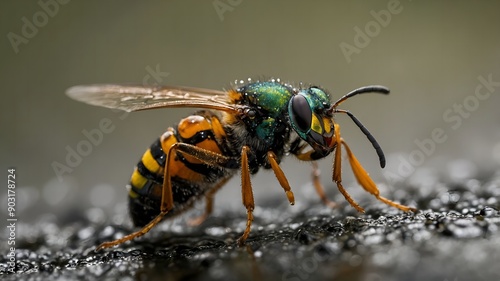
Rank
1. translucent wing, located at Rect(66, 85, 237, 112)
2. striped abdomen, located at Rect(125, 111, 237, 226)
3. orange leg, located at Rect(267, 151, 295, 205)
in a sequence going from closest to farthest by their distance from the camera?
orange leg, located at Rect(267, 151, 295, 205)
striped abdomen, located at Rect(125, 111, 237, 226)
translucent wing, located at Rect(66, 85, 237, 112)

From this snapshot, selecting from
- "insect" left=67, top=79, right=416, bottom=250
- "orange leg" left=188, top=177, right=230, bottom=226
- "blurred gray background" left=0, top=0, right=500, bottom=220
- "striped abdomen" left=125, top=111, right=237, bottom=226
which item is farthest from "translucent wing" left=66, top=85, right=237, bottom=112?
"blurred gray background" left=0, top=0, right=500, bottom=220

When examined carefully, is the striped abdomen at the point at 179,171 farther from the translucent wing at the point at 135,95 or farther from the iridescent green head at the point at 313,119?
the iridescent green head at the point at 313,119

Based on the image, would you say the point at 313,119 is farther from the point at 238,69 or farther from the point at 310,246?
the point at 238,69

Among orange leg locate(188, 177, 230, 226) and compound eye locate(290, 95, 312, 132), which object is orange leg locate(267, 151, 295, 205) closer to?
compound eye locate(290, 95, 312, 132)

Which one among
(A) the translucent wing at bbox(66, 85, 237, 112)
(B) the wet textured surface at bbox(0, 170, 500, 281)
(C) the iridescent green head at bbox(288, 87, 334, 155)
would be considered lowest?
(B) the wet textured surface at bbox(0, 170, 500, 281)

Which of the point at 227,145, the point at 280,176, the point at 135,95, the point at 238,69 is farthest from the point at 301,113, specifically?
the point at 238,69
